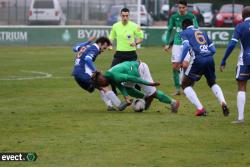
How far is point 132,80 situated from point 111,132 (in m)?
2.75

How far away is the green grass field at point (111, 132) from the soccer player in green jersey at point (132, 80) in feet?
1.13

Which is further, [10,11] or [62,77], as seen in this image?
[10,11]

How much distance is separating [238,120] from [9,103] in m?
6.12

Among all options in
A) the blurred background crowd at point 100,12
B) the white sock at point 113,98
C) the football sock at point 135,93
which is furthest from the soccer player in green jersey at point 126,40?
the blurred background crowd at point 100,12

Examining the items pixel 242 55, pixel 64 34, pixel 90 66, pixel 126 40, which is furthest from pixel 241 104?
pixel 64 34

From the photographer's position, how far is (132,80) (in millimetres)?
16719

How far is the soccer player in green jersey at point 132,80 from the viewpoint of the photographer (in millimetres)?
16748

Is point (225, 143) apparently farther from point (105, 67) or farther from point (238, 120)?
point (105, 67)

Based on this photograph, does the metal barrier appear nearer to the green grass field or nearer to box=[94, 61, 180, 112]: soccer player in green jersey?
the green grass field

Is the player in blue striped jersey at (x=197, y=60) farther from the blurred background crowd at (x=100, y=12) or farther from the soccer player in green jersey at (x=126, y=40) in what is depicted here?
the blurred background crowd at (x=100, y=12)

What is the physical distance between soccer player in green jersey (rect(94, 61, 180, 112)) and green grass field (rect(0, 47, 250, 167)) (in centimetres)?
35

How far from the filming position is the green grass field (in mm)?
11672

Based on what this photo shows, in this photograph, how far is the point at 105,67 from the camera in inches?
1209

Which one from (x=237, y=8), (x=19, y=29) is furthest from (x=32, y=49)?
(x=237, y=8)
